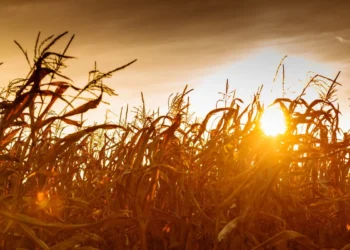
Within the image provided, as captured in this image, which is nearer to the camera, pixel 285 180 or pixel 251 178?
pixel 251 178

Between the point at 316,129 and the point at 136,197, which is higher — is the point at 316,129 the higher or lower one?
the higher one

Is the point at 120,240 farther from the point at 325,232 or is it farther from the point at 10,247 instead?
the point at 325,232

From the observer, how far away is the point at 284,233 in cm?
173

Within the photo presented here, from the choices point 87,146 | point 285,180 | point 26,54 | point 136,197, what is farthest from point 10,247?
point 87,146

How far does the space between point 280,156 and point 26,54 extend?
1175 millimetres

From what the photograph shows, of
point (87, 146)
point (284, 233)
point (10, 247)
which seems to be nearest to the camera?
point (284, 233)

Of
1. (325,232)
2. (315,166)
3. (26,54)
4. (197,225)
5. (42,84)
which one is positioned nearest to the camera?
(26,54)

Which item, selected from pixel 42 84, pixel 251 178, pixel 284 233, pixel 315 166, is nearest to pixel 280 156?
pixel 251 178

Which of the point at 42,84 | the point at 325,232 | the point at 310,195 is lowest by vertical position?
the point at 325,232

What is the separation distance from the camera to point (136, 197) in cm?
206

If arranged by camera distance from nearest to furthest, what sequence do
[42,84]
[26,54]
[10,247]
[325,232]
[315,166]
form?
1. [26,54]
2. [42,84]
3. [10,247]
4. [325,232]
5. [315,166]

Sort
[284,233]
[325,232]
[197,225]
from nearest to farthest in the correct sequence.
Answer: [284,233], [197,225], [325,232]

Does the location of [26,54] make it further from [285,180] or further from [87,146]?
[87,146]

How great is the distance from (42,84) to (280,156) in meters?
1.08
